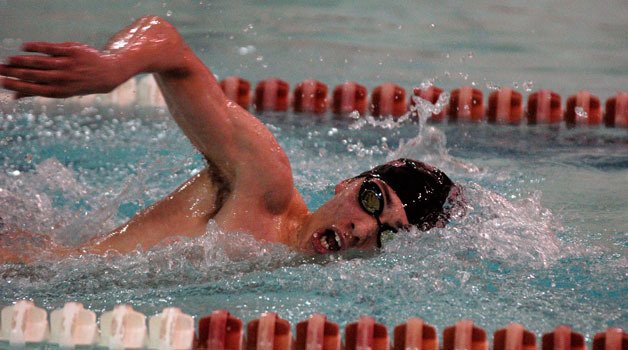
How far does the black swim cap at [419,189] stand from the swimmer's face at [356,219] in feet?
0.13

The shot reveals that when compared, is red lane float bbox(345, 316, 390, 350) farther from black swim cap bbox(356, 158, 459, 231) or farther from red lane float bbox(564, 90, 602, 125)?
red lane float bbox(564, 90, 602, 125)

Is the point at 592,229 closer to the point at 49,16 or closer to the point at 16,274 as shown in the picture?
the point at 16,274

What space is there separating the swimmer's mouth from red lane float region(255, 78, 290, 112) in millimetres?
1879

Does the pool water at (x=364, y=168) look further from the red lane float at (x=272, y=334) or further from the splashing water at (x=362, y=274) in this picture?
the red lane float at (x=272, y=334)

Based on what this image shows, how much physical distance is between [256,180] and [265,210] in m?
0.09

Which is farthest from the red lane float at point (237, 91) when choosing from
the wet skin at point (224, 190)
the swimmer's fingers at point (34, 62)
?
the swimmer's fingers at point (34, 62)

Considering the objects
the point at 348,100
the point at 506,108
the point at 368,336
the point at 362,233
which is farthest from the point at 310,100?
the point at 368,336

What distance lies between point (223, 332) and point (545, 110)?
250cm

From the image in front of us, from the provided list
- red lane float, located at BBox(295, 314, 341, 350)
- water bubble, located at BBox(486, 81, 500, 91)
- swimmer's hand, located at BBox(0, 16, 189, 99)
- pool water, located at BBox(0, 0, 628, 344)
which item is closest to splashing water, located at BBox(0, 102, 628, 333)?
pool water, located at BBox(0, 0, 628, 344)

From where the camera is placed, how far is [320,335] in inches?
74.0

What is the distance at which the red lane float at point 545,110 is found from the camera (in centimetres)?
399

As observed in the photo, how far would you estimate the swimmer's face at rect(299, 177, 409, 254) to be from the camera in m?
2.14

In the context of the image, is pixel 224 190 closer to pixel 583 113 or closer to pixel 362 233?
pixel 362 233

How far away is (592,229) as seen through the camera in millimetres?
2840
